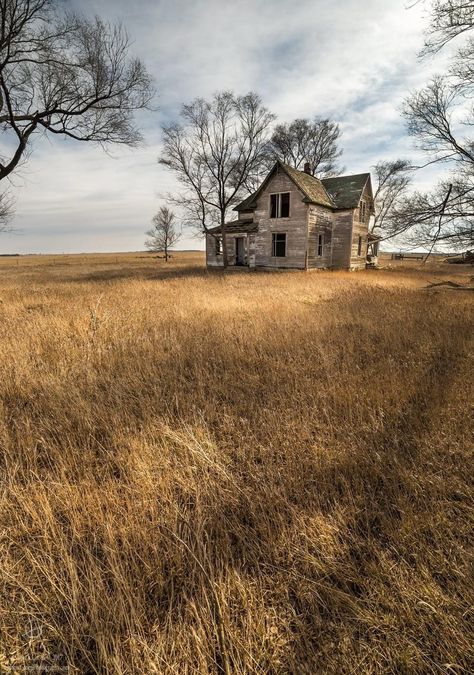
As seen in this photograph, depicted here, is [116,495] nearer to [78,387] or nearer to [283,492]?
[283,492]

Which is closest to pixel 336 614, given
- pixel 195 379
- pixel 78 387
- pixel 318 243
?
pixel 195 379

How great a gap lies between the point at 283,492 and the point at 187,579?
0.75m

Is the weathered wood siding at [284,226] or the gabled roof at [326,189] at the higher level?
the gabled roof at [326,189]

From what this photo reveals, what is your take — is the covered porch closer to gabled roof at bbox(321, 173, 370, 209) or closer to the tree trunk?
the tree trunk

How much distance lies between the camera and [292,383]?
3.48 metres

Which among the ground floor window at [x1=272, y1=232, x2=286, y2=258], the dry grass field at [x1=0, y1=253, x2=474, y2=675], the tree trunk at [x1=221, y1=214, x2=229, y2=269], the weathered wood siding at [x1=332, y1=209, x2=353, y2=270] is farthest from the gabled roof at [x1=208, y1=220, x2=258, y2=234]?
the dry grass field at [x1=0, y1=253, x2=474, y2=675]

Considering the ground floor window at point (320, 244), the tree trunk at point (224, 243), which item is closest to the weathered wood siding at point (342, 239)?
the ground floor window at point (320, 244)

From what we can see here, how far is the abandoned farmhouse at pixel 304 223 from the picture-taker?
1923cm

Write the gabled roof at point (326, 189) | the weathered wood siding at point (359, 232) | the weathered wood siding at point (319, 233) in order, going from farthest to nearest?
the weathered wood siding at point (359, 232) < the weathered wood siding at point (319, 233) < the gabled roof at point (326, 189)

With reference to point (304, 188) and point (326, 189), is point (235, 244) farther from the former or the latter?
point (326, 189)

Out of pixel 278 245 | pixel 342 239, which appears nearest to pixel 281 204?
pixel 278 245

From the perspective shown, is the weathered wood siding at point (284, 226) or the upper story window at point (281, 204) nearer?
the weathered wood siding at point (284, 226)

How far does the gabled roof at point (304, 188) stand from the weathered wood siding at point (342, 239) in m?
1.27

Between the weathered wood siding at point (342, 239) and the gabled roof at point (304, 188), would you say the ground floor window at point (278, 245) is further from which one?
the weathered wood siding at point (342, 239)
